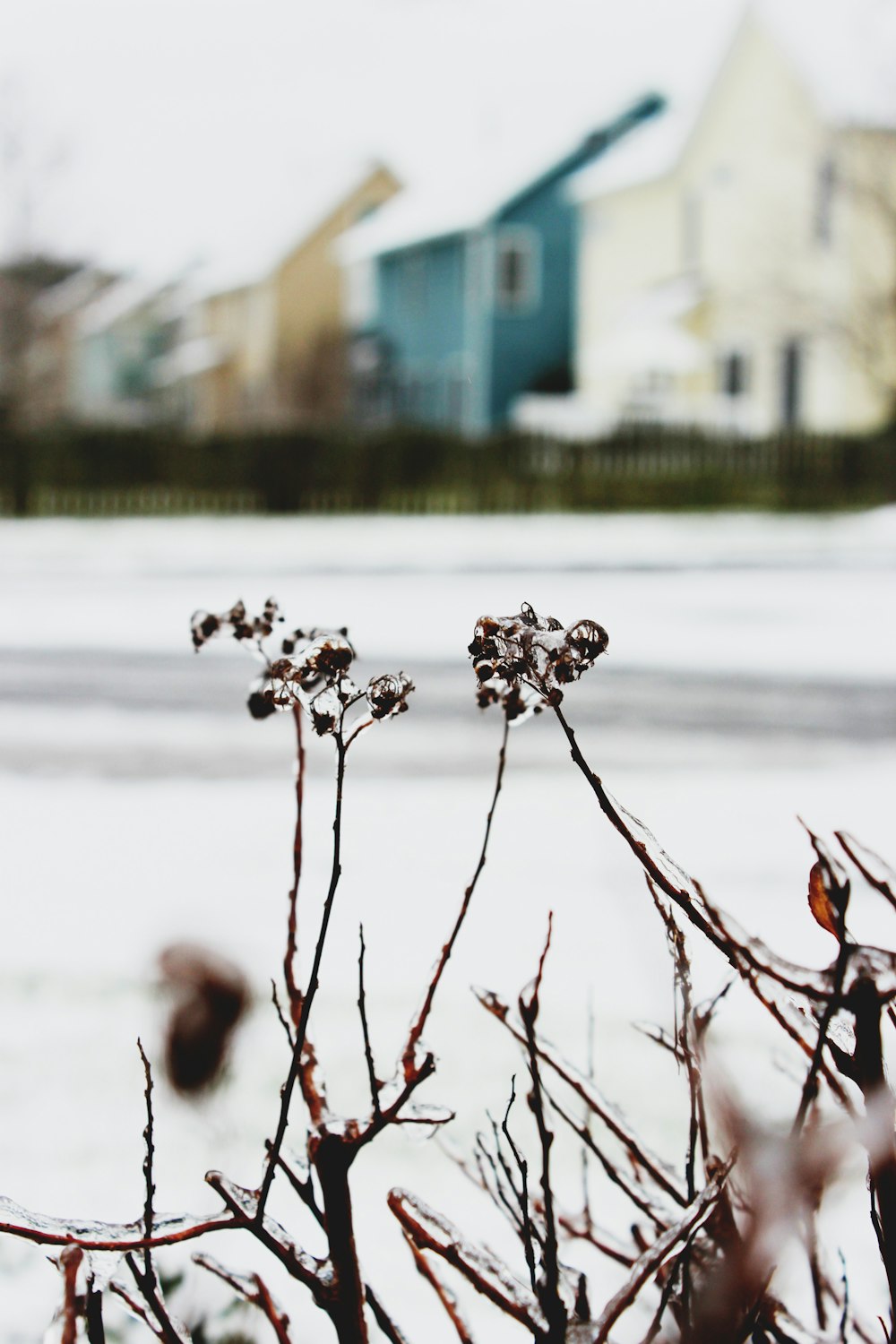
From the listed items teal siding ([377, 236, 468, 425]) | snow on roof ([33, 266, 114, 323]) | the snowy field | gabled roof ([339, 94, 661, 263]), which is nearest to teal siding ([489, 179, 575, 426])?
gabled roof ([339, 94, 661, 263])

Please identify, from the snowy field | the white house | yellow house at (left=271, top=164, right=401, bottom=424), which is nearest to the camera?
the snowy field

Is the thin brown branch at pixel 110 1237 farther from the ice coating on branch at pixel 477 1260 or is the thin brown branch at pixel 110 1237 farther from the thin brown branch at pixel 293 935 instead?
the thin brown branch at pixel 293 935

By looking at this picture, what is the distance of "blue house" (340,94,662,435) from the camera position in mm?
36812

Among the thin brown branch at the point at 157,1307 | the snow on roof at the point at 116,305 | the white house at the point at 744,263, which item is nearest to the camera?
the thin brown branch at the point at 157,1307

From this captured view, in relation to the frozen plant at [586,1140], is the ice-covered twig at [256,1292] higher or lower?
lower

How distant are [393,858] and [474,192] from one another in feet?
117

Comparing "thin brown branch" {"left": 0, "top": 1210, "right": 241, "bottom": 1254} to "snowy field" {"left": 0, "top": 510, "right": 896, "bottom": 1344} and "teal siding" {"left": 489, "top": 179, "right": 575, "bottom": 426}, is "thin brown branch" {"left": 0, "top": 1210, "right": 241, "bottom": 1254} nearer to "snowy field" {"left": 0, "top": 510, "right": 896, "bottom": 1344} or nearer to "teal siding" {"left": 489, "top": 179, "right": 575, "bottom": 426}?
"snowy field" {"left": 0, "top": 510, "right": 896, "bottom": 1344}

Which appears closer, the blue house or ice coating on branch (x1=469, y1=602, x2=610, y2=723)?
ice coating on branch (x1=469, y1=602, x2=610, y2=723)

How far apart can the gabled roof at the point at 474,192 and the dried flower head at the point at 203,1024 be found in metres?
36.2

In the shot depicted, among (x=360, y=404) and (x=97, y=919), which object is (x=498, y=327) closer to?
(x=360, y=404)

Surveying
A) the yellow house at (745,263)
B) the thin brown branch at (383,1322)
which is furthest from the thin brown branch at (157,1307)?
the yellow house at (745,263)

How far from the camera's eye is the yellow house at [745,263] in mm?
28688

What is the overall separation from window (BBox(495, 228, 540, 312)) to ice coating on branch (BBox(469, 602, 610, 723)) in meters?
37.1

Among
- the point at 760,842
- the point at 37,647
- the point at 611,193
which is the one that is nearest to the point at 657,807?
A: the point at 760,842
